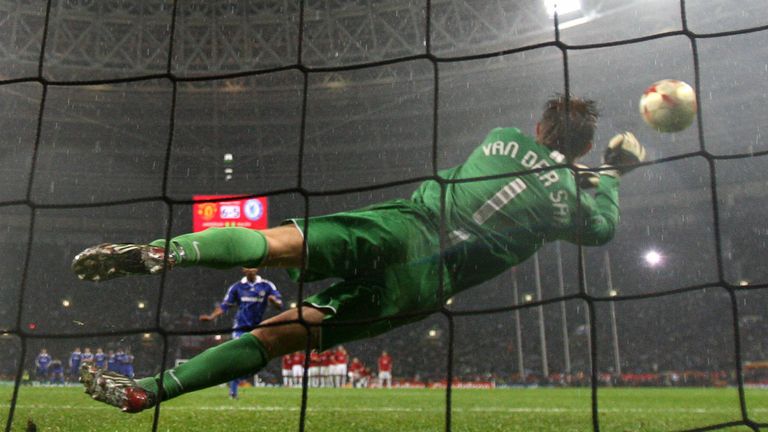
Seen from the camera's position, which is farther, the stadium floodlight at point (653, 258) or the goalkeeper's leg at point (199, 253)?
the stadium floodlight at point (653, 258)

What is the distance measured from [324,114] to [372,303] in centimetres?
1650

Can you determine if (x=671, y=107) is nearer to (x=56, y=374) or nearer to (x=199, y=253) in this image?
(x=199, y=253)

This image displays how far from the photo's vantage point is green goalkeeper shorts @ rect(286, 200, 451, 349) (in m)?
2.57

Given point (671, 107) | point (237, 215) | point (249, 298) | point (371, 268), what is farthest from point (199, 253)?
point (237, 215)

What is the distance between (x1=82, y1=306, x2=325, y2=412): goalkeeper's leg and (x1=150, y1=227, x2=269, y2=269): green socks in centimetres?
30

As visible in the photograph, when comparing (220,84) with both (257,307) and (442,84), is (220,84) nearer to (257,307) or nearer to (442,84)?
(442,84)

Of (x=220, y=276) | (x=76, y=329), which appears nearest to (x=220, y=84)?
(x=220, y=276)

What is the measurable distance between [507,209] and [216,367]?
3.67 feet

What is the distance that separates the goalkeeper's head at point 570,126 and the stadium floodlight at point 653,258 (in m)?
18.1

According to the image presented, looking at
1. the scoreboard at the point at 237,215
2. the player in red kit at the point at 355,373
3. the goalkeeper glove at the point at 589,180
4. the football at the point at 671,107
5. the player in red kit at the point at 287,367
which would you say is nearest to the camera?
the goalkeeper glove at the point at 589,180

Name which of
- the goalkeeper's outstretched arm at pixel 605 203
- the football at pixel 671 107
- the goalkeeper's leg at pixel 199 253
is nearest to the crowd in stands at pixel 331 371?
the football at pixel 671 107

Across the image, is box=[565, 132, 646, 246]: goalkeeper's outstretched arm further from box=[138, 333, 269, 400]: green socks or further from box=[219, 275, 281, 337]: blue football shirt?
box=[219, 275, 281, 337]: blue football shirt

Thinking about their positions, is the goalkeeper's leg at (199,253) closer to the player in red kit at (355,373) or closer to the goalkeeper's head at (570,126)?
the goalkeeper's head at (570,126)

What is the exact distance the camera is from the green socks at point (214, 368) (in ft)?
8.04
